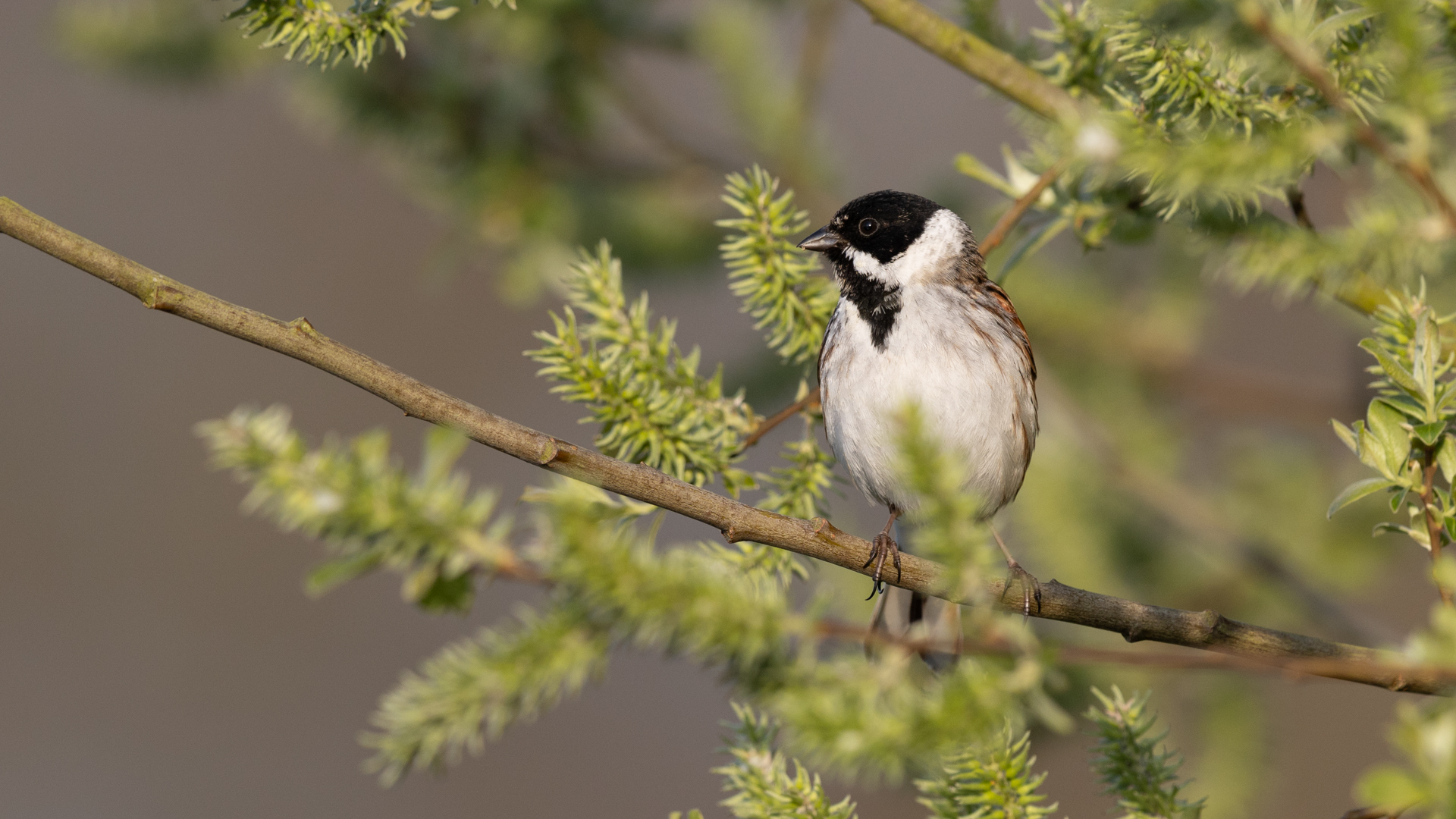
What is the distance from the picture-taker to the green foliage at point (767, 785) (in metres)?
1.07

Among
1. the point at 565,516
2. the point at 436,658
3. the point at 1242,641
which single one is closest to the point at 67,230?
the point at 565,516

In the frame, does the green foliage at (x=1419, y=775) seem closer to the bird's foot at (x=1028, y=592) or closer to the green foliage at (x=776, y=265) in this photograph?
the bird's foot at (x=1028, y=592)

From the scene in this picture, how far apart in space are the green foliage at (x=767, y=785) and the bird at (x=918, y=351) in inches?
38.8

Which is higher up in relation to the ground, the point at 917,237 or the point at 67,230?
the point at 917,237

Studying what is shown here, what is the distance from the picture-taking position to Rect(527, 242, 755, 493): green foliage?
137 centimetres

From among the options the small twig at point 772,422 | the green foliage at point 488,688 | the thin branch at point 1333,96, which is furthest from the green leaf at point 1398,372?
the green foliage at point 488,688

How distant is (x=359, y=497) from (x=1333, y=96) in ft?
3.37

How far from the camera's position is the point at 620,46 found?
283cm

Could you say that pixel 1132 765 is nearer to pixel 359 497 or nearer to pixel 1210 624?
pixel 1210 624

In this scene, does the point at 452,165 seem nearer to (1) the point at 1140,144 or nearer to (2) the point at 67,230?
(2) the point at 67,230

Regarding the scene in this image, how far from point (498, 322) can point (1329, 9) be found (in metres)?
6.22

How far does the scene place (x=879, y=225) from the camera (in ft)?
8.34

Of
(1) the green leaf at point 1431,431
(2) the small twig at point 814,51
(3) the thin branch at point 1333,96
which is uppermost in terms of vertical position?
(2) the small twig at point 814,51

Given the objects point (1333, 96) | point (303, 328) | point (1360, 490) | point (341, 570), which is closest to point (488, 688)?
point (341, 570)
